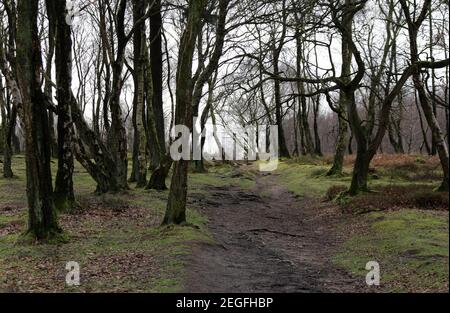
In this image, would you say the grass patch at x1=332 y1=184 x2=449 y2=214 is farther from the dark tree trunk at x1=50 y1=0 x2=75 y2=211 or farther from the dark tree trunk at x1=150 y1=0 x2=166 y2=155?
the dark tree trunk at x1=150 y1=0 x2=166 y2=155

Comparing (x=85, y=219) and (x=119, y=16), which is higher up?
(x=119, y=16)

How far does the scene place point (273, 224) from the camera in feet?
50.1

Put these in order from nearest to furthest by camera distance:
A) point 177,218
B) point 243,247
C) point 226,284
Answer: point 226,284, point 243,247, point 177,218

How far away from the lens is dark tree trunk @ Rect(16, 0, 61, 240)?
34.5 ft

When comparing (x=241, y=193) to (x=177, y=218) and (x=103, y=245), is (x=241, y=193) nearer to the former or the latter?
(x=177, y=218)

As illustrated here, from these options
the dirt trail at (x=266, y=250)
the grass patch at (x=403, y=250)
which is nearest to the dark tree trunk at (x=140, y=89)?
the dirt trail at (x=266, y=250)

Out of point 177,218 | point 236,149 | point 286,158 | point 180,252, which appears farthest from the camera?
point 236,149

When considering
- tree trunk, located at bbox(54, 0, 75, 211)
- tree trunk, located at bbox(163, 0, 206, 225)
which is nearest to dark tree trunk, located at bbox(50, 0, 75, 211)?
tree trunk, located at bbox(54, 0, 75, 211)

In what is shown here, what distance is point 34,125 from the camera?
10641 millimetres

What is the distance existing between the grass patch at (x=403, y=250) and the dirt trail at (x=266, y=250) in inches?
21.5

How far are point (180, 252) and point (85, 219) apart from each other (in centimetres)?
486

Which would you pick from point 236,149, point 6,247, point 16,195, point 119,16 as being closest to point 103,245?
point 6,247

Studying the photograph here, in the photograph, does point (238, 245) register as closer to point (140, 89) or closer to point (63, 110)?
point (63, 110)

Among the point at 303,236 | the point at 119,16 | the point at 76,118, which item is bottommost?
the point at 303,236
